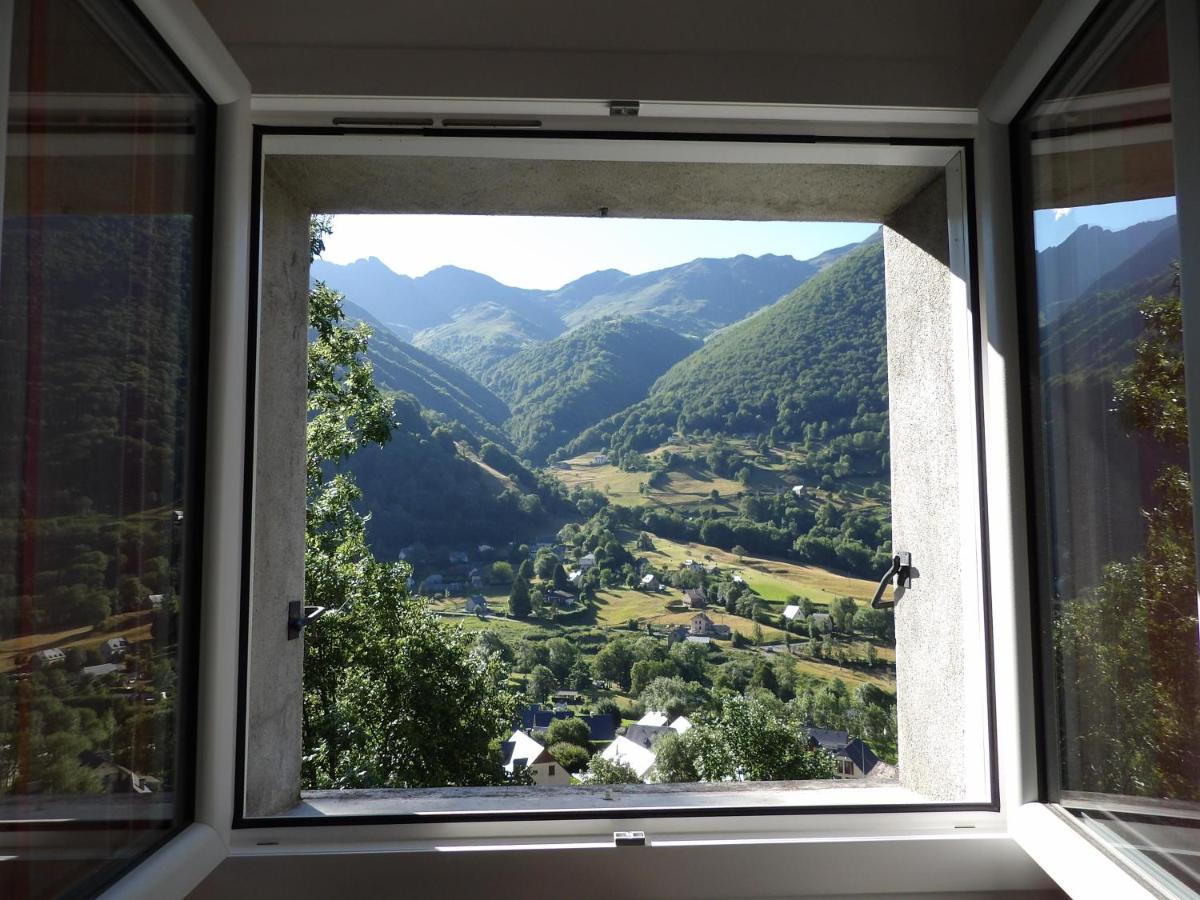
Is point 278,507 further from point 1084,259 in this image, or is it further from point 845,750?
point 1084,259

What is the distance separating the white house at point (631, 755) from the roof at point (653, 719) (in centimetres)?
5

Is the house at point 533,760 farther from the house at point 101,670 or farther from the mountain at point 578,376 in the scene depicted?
the house at point 101,670

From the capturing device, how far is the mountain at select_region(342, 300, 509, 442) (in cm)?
204

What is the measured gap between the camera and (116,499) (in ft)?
4.04

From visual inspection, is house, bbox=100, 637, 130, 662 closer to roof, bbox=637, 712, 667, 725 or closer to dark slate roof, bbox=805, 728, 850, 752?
roof, bbox=637, 712, 667, 725

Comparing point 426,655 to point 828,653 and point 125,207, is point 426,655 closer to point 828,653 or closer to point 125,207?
point 828,653

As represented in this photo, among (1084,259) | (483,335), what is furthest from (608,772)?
(1084,259)

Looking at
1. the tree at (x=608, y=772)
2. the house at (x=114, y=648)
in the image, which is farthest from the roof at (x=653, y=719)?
the house at (x=114, y=648)

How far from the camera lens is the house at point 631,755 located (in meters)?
1.91

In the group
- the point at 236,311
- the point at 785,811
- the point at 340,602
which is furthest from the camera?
the point at 340,602

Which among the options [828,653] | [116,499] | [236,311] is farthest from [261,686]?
[828,653]

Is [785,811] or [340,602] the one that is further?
[340,602]

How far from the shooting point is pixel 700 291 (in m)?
2.07

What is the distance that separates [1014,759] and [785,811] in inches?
17.6
